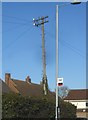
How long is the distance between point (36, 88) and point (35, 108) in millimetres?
45910

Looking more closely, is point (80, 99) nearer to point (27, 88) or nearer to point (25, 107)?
point (27, 88)

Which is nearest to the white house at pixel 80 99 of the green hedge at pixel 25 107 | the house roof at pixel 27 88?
the house roof at pixel 27 88

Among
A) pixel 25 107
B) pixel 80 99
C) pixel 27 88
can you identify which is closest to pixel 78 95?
pixel 80 99

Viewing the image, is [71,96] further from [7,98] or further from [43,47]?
[7,98]

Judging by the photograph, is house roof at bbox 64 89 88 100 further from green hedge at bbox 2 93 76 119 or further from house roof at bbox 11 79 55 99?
green hedge at bbox 2 93 76 119

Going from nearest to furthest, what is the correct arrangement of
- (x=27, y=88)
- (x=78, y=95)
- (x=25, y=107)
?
1. (x=25, y=107)
2. (x=27, y=88)
3. (x=78, y=95)

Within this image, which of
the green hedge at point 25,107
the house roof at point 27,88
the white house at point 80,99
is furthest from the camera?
the white house at point 80,99

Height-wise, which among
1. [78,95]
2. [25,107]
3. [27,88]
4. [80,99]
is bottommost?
[80,99]

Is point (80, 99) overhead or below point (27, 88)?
below

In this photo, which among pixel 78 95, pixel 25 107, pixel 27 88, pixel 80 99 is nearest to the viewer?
pixel 25 107

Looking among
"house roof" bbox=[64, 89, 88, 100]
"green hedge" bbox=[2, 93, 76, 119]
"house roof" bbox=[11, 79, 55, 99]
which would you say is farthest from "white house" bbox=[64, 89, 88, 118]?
"green hedge" bbox=[2, 93, 76, 119]

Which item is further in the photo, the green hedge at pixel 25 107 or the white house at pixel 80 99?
the white house at pixel 80 99

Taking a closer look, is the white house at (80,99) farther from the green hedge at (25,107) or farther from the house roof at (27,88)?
the green hedge at (25,107)

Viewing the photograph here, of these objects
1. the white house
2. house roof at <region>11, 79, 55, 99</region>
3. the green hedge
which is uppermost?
the green hedge
